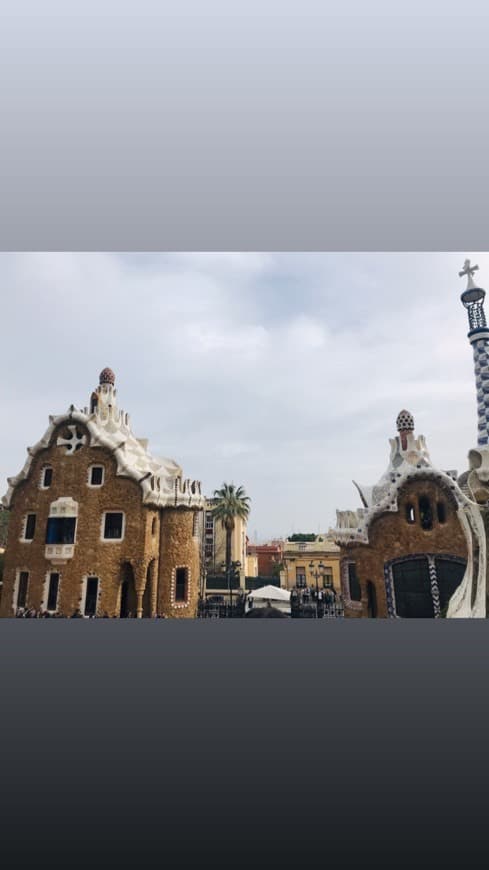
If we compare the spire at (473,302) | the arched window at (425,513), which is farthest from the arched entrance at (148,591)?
the spire at (473,302)

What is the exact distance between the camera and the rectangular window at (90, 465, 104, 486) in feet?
57.7

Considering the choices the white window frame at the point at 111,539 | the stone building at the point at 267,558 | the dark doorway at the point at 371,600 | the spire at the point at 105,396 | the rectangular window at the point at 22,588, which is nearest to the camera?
the white window frame at the point at 111,539

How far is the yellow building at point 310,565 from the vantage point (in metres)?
28.3

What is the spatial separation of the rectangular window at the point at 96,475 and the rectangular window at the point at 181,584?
414 centimetres

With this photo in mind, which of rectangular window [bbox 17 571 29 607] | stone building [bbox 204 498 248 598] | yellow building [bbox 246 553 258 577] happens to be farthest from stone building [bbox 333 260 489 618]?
rectangular window [bbox 17 571 29 607]

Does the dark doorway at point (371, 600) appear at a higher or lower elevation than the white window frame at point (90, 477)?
lower

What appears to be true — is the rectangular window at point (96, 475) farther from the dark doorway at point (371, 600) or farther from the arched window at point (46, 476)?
the dark doorway at point (371, 600)

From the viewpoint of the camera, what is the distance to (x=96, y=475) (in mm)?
17672

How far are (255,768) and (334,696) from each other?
2.93m

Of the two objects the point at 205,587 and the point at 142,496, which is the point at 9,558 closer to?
the point at 142,496

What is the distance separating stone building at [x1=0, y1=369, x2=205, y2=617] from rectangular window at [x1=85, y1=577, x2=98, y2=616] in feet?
0.11

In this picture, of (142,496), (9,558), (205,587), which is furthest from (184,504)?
(9,558)

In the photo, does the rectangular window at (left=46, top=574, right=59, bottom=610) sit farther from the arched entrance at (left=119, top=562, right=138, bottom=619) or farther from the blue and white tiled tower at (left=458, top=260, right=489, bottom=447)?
the blue and white tiled tower at (left=458, top=260, right=489, bottom=447)

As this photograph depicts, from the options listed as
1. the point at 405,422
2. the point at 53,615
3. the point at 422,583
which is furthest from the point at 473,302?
the point at 53,615
